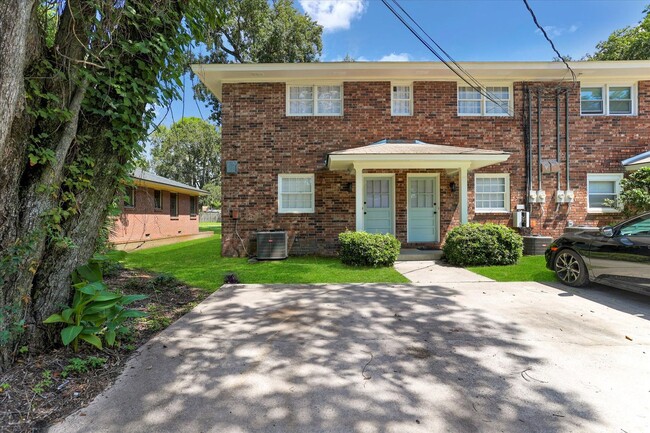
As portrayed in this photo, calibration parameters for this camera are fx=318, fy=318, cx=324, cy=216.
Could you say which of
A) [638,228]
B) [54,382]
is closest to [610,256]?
[638,228]

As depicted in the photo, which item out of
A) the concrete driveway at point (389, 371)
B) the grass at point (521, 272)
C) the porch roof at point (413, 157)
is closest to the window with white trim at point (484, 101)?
the porch roof at point (413, 157)

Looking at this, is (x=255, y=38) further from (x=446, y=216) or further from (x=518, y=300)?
(x=518, y=300)

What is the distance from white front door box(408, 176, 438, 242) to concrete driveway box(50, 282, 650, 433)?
547cm

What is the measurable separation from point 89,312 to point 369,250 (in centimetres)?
570

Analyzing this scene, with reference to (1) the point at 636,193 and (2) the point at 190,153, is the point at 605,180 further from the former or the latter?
(2) the point at 190,153

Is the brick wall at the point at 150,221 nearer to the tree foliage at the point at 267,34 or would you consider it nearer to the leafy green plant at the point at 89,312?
the tree foliage at the point at 267,34

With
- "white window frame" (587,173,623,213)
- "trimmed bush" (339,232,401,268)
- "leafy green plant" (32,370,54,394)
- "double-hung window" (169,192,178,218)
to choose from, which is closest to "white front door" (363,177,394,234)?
"trimmed bush" (339,232,401,268)

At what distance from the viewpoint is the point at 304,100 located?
10.0 metres

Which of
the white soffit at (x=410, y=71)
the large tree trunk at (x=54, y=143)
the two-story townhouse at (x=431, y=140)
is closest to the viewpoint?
the large tree trunk at (x=54, y=143)

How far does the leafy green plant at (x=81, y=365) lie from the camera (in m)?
2.58

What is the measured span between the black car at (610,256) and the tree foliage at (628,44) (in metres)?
17.2

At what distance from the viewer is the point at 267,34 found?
18047 mm

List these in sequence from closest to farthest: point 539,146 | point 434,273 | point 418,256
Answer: point 434,273 < point 418,256 < point 539,146

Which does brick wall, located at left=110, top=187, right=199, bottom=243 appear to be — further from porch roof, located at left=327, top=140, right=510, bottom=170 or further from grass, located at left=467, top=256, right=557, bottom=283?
grass, located at left=467, top=256, right=557, bottom=283
